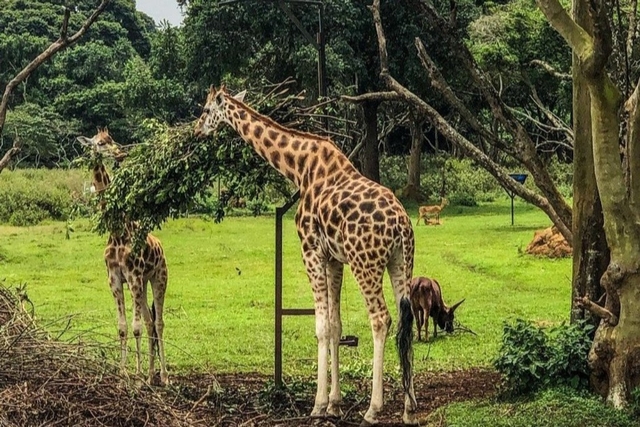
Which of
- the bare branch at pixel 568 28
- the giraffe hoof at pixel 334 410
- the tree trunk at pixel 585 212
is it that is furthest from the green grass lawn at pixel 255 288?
the bare branch at pixel 568 28

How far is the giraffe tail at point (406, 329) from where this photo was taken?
23.8ft

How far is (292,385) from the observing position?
8.98 metres

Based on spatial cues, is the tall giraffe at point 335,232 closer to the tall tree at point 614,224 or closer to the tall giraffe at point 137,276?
the tall giraffe at point 137,276

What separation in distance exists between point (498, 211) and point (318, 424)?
22329mm

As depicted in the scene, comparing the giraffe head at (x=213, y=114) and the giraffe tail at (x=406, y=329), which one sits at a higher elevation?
the giraffe head at (x=213, y=114)

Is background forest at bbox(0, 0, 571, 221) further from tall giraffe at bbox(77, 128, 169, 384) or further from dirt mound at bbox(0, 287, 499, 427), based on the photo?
dirt mound at bbox(0, 287, 499, 427)

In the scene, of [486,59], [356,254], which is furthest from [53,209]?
[356,254]

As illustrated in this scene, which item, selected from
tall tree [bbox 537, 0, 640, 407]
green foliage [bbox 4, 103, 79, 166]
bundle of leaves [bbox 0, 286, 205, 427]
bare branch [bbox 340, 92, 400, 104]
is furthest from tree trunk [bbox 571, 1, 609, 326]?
green foliage [bbox 4, 103, 79, 166]

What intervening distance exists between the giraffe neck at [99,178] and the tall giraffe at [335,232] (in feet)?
4.84

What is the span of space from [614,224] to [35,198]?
75.0ft

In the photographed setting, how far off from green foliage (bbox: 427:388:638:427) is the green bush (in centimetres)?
1889

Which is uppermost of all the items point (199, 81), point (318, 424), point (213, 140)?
point (199, 81)

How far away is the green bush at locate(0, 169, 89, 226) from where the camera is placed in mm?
26172

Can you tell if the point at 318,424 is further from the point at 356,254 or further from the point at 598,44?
the point at 598,44
